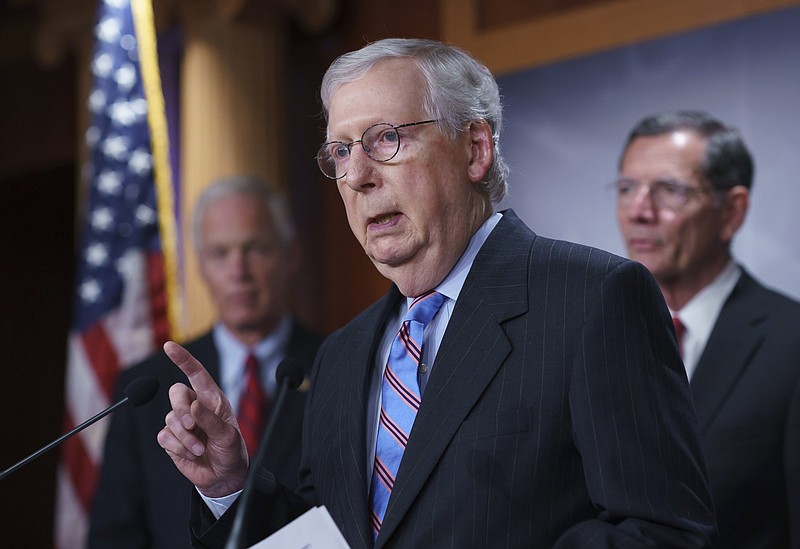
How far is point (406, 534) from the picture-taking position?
165 centimetres

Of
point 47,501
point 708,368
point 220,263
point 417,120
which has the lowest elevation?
point 47,501

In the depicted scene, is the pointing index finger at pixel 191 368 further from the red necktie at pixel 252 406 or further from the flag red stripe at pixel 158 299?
the flag red stripe at pixel 158 299

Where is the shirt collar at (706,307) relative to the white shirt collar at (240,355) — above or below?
above

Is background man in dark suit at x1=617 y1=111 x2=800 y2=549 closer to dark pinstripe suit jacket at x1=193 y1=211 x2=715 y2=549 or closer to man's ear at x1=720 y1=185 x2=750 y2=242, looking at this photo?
man's ear at x1=720 y1=185 x2=750 y2=242

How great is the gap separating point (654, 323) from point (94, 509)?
261 cm

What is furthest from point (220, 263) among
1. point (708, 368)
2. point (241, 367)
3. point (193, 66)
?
point (708, 368)

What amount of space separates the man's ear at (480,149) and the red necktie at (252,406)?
7.11ft

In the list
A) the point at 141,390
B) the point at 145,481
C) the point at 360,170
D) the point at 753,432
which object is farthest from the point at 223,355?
the point at 360,170

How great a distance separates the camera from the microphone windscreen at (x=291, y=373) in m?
1.72

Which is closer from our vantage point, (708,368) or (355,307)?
(708,368)

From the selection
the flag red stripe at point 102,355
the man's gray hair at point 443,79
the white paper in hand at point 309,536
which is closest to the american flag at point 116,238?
the flag red stripe at point 102,355

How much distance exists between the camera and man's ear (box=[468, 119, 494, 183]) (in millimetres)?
1952

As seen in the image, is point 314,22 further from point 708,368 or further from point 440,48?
point 440,48

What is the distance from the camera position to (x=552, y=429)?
1.62 metres
